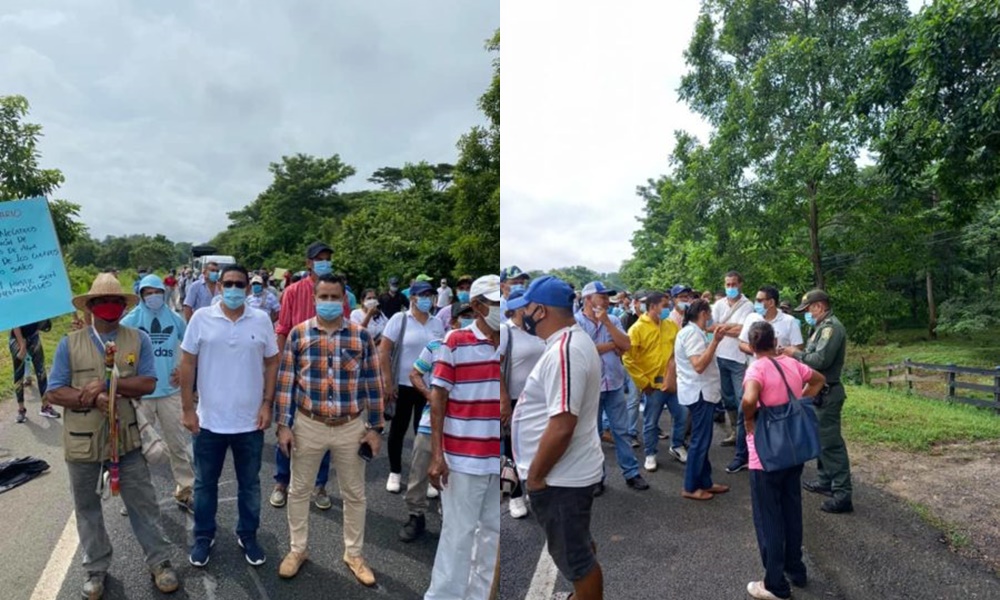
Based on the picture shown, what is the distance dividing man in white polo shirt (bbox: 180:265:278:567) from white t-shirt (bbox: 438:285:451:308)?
2171 mm

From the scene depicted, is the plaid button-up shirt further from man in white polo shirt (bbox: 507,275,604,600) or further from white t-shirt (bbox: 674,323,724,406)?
white t-shirt (bbox: 674,323,724,406)

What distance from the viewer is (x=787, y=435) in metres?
3.57

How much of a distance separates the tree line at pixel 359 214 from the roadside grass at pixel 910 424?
7214 millimetres

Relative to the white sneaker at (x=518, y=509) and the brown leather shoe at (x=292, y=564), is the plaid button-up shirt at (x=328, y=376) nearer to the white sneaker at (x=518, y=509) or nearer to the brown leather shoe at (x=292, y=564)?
the brown leather shoe at (x=292, y=564)

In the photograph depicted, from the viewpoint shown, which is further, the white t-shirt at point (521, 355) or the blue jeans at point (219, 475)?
the blue jeans at point (219, 475)

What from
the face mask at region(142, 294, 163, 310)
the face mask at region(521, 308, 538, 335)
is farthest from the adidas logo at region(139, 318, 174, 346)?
the face mask at region(521, 308, 538, 335)

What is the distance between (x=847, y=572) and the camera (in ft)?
12.3

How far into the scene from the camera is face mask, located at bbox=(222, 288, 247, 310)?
3.63 meters

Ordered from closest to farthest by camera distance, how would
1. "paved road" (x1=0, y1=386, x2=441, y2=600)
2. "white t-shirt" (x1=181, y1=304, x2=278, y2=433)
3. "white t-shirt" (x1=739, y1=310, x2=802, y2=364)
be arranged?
"paved road" (x1=0, y1=386, x2=441, y2=600)
"white t-shirt" (x1=181, y1=304, x2=278, y2=433)
"white t-shirt" (x1=739, y1=310, x2=802, y2=364)

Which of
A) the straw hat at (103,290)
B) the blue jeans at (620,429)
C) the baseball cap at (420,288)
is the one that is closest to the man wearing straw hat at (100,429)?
the straw hat at (103,290)

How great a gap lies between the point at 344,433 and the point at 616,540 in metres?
1.70

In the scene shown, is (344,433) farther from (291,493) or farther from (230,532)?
(230,532)

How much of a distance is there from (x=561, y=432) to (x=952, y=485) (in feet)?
18.6

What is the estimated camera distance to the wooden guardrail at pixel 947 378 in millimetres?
10719
